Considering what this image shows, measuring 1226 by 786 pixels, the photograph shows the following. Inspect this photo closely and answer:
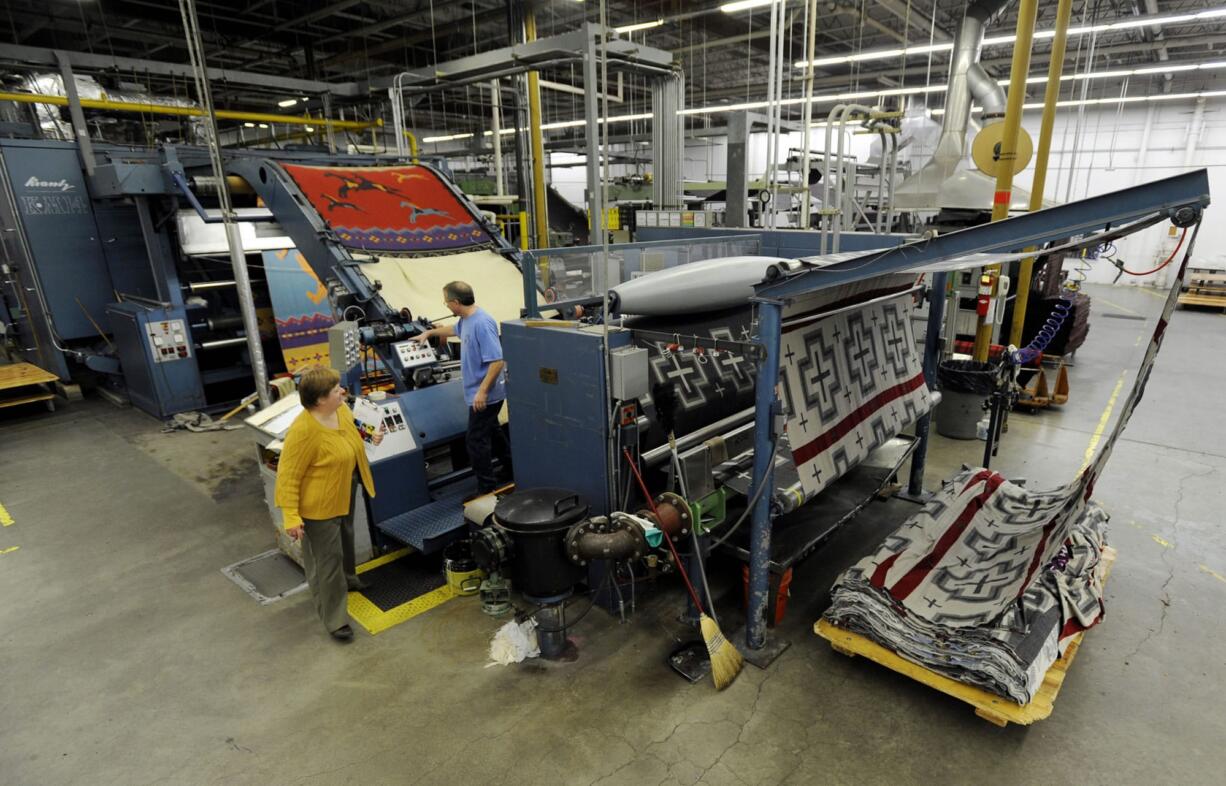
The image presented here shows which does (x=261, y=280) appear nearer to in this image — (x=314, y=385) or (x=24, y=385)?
(x=24, y=385)

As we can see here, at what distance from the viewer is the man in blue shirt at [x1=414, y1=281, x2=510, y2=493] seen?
419 cm

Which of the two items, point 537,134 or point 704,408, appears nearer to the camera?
point 704,408

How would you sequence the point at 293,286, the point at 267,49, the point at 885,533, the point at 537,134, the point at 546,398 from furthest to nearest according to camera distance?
1. the point at 267,49
2. the point at 537,134
3. the point at 293,286
4. the point at 885,533
5. the point at 546,398

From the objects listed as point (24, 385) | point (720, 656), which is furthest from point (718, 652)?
point (24, 385)

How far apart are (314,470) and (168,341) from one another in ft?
17.2

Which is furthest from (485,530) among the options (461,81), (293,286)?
(293,286)

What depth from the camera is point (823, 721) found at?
9.91 feet

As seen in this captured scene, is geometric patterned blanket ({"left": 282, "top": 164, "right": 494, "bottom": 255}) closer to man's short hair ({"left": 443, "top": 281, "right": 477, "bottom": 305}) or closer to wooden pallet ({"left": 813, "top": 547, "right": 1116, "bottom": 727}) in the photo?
man's short hair ({"left": 443, "top": 281, "right": 477, "bottom": 305})

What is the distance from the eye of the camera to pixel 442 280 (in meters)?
5.69

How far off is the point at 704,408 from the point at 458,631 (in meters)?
1.96

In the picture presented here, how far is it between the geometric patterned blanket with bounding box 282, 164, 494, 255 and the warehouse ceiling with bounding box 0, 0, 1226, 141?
3.54 m

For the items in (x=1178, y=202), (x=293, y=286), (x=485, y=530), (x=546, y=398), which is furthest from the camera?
(x=293, y=286)

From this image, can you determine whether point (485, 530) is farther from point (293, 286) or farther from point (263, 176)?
point (293, 286)

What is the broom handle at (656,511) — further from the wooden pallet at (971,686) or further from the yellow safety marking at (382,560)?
the yellow safety marking at (382,560)
